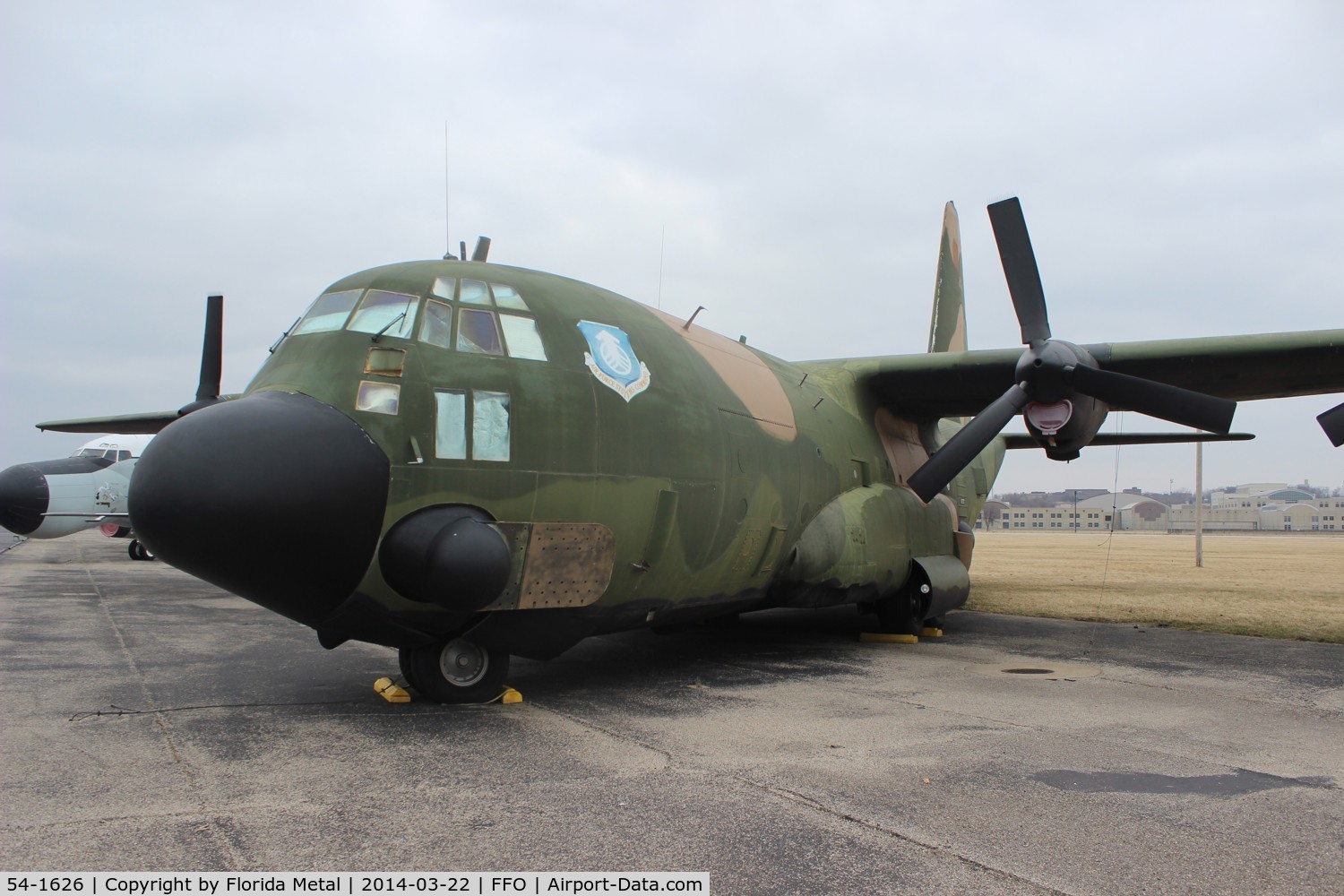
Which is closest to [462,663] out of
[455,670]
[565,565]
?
[455,670]

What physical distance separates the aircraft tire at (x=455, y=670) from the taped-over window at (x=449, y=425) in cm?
165

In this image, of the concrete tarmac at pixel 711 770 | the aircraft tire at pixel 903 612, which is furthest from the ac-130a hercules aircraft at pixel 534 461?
the aircraft tire at pixel 903 612

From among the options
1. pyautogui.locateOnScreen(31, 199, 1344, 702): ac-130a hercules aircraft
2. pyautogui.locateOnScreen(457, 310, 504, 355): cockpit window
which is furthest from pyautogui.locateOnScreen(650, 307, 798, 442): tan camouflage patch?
pyautogui.locateOnScreen(457, 310, 504, 355): cockpit window

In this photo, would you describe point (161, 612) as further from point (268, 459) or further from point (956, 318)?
point (956, 318)

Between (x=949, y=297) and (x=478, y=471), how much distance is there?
1423 centimetres

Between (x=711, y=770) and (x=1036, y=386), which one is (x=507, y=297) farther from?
(x=1036, y=386)

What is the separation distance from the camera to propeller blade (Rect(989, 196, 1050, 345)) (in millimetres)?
11852

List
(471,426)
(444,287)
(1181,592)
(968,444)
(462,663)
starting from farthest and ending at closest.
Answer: (1181,592) < (968,444) < (462,663) < (444,287) < (471,426)

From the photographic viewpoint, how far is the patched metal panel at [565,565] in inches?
290

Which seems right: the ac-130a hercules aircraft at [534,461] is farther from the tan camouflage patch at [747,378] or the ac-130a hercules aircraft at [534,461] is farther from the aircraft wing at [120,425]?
the aircraft wing at [120,425]

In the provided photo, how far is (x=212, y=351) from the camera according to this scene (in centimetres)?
1920

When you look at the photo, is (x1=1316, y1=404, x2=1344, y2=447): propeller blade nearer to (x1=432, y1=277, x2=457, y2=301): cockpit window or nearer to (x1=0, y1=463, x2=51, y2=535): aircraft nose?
(x1=432, y1=277, x2=457, y2=301): cockpit window

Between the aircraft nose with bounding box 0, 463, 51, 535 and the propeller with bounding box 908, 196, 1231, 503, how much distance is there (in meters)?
24.3
